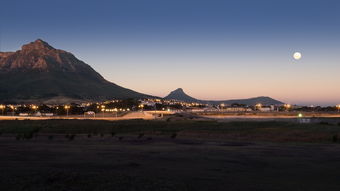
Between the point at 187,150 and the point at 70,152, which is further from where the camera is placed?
the point at 187,150

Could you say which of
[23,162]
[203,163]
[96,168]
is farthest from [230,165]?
[23,162]

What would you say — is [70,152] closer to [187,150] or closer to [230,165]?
[187,150]

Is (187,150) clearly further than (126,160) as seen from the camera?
Yes

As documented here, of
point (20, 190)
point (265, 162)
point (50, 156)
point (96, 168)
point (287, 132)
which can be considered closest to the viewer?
point (20, 190)

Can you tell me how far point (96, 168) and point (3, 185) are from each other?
609 cm

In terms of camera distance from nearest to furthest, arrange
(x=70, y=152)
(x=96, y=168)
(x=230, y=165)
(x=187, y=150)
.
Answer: (x=96, y=168) < (x=230, y=165) < (x=70, y=152) < (x=187, y=150)

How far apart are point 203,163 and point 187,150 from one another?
7292 millimetres

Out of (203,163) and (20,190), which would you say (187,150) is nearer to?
(203,163)

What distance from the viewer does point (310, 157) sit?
26734 mm

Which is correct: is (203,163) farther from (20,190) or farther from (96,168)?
(20,190)

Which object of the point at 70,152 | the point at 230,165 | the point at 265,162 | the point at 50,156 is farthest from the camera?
the point at 70,152

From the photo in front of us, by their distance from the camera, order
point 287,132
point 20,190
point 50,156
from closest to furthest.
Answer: point 20,190
point 50,156
point 287,132

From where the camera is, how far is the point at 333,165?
23.1m

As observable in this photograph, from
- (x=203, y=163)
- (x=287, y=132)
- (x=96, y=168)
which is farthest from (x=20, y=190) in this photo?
(x=287, y=132)
